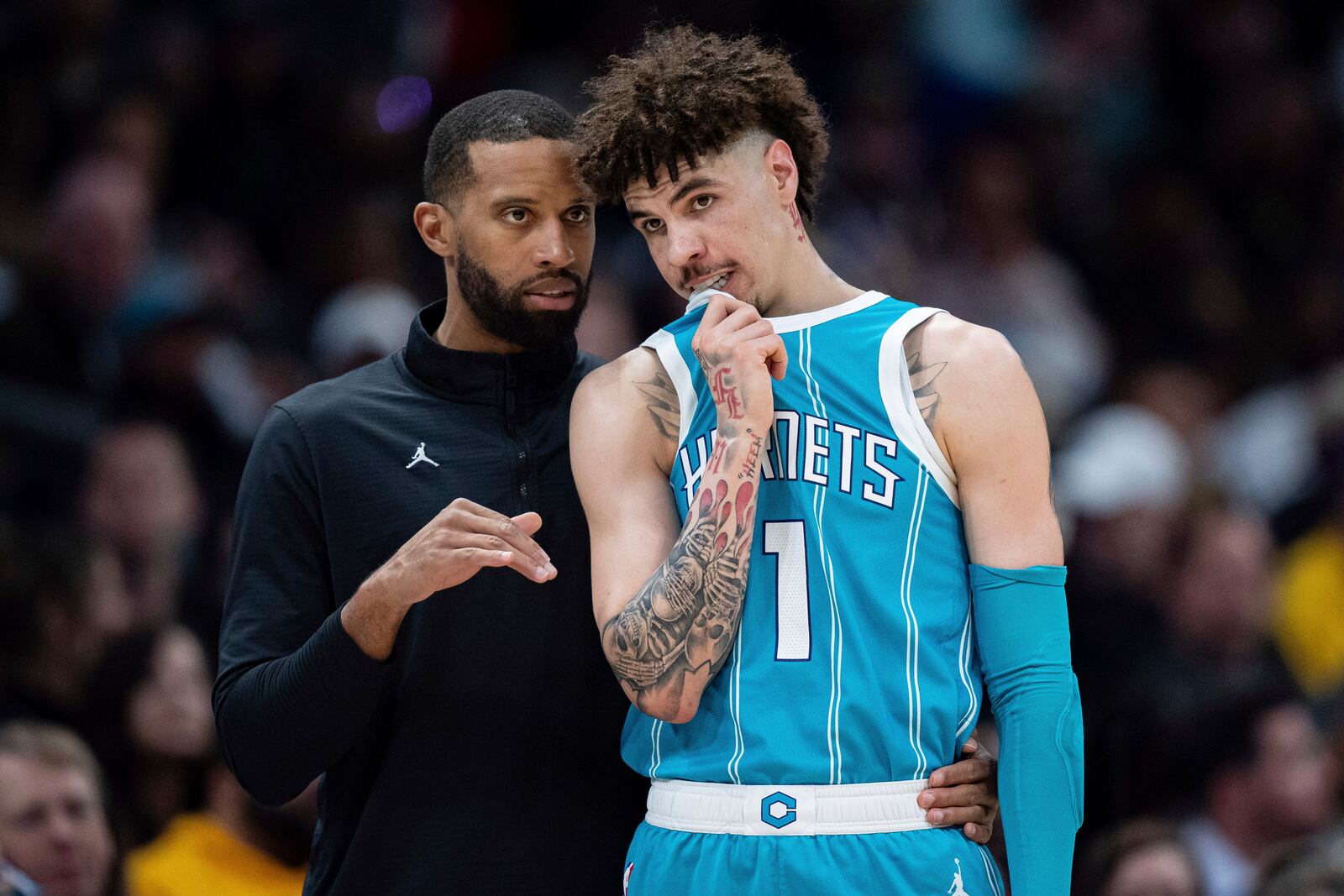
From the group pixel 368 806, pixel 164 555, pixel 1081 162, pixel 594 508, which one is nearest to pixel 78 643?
pixel 164 555

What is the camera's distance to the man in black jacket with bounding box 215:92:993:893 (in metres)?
3.56

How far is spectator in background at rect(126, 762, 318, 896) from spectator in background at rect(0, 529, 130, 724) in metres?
0.64

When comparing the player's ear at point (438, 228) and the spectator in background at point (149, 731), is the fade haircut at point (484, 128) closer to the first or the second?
the player's ear at point (438, 228)

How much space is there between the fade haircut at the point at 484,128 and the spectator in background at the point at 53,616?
2.78m

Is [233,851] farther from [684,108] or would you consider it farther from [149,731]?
[684,108]

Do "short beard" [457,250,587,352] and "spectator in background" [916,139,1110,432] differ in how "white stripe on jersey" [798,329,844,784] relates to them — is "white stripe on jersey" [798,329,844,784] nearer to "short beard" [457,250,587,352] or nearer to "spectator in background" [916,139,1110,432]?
"short beard" [457,250,587,352]

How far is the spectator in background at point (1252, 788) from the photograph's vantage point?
667cm

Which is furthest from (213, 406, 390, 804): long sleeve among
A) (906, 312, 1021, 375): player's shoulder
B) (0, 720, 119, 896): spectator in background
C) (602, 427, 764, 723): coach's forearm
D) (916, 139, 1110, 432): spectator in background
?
(916, 139, 1110, 432): spectator in background

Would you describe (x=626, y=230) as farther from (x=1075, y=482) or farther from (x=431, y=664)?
(x=431, y=664)

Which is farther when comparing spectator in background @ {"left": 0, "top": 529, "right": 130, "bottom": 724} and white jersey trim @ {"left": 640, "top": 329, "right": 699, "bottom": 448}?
spectator in background @ {"left": 0, "top": 529, "right": 130, "bottom": 724}

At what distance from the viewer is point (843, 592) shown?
3.22 metres

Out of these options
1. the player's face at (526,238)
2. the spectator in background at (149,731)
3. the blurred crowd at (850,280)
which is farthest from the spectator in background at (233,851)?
the player's face at (526,238)

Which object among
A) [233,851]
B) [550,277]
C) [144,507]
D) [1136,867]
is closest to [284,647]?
[550,277]

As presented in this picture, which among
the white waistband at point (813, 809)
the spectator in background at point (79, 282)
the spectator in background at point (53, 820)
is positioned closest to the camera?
the white waistband at point (813, 809)
